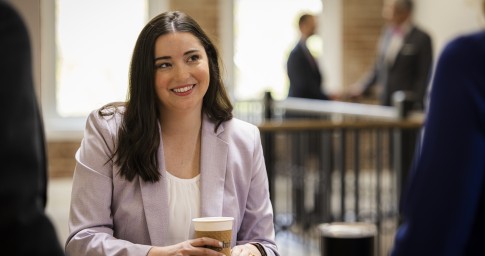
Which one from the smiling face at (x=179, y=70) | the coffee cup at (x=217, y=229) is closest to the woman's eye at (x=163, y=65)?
the smiling face at (x=179, y=70)

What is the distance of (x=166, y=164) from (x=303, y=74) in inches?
249

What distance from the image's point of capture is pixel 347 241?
129 inches

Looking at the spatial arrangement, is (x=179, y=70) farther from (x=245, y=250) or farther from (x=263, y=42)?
(x=263, y=42)

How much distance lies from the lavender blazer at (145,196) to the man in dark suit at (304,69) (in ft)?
20.1

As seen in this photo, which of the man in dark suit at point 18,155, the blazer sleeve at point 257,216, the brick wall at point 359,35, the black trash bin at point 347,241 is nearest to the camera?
the man in dark suit at point 18,155

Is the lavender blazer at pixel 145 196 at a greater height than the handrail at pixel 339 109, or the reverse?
the lavender blazer at pixel 145 196

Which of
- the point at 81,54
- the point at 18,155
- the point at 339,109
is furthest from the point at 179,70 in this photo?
the point at 81,54

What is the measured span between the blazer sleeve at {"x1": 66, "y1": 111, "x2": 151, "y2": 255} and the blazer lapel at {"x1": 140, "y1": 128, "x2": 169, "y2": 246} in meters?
0.08

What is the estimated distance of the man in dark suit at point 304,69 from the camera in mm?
8688

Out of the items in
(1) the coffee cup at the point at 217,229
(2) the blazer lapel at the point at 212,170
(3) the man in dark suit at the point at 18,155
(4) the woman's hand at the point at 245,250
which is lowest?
(4) the woman's hand at the point at 245,250

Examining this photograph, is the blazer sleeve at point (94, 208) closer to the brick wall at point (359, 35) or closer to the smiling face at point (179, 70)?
the smiling face at point (179, 70)

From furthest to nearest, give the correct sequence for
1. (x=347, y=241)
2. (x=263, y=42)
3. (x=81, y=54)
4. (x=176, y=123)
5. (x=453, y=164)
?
(x=263, y=42), (x=81, y=54), (x=347, y=241), (x=176, y=123), (x=453, y=164)

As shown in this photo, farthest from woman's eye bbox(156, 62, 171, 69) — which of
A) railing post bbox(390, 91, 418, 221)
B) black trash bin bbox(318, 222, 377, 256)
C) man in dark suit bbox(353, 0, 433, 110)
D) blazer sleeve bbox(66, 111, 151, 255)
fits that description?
man in dark suit bbox(353, 0, 433, 110)

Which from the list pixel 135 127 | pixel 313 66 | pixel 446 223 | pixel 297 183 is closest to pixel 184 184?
pixel 135 127
